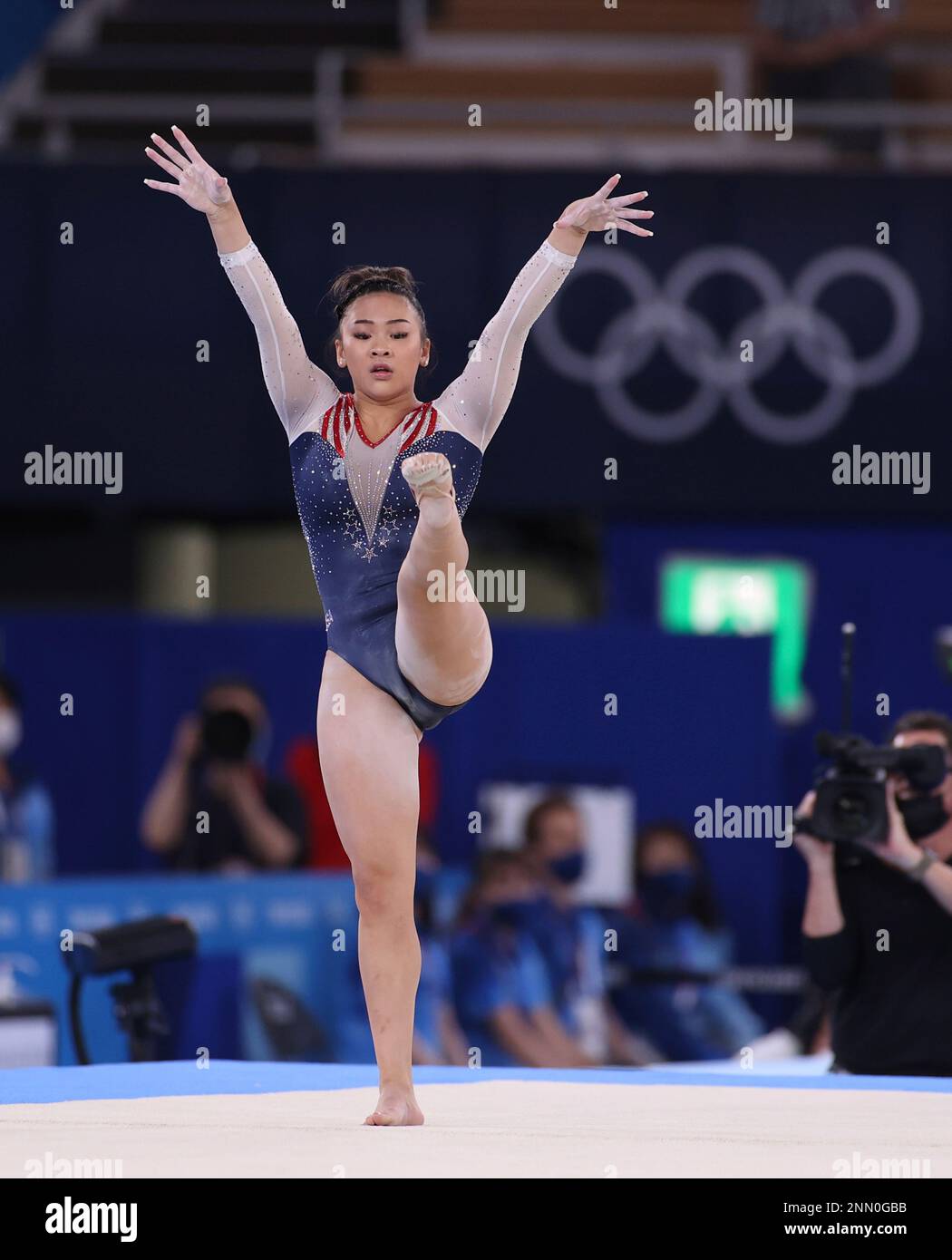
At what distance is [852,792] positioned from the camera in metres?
4.93

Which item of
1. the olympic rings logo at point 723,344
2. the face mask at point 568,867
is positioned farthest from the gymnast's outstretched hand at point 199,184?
the olympic rings logo at point 723,344

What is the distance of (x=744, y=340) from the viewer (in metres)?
10.2

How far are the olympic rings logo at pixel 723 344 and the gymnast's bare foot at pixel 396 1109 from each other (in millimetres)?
7087

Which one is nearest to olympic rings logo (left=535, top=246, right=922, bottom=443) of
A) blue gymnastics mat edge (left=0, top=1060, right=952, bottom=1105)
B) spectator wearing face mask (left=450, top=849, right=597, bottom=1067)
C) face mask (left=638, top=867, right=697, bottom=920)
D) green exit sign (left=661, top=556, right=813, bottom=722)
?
green exit sign (left=661, top=556, right=813, bottom=722)

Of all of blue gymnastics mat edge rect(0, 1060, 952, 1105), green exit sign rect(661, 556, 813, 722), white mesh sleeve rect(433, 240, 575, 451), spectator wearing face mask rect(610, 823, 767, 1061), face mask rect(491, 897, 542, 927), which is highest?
white mesh sleeve rect(433, 240, 575, 451)

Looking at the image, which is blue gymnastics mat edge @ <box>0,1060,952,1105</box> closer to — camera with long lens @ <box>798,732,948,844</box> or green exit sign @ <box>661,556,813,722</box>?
camera with long lens @ <box>798,732,948,844</box>

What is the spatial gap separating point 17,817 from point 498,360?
502cm

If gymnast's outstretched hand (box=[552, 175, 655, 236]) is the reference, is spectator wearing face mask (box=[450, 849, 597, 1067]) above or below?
below

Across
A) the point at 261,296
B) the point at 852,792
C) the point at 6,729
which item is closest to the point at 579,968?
the point at 6,729

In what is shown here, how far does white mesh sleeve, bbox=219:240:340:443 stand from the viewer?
12.9 ft

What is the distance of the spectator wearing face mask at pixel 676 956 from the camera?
8.68 metres

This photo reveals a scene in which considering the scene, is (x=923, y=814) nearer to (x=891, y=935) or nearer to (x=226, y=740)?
(x=891, y=935)
